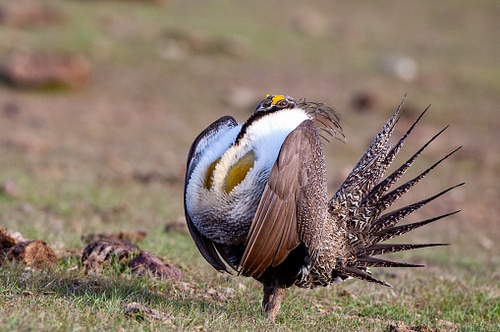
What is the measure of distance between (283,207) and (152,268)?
1.36 meters

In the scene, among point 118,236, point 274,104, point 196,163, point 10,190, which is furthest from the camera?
point 10,190

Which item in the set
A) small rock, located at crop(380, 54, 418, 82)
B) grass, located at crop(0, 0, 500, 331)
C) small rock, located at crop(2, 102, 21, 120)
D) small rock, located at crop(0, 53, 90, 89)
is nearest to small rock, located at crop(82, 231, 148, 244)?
grass, located at crop(0, 0, 500, 331)

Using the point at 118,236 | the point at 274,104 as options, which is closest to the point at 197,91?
→ the point at 118,236

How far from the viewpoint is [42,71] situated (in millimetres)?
14406

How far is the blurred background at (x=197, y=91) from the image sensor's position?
347 inches

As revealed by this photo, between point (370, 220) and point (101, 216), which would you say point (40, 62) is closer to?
point (101, 216)

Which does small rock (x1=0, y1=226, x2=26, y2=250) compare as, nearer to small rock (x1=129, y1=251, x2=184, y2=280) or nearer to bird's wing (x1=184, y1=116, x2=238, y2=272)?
small rock (x1=129, y1=251, x2=184, y2=280)

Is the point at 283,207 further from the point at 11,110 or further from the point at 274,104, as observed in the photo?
the point at 11,110

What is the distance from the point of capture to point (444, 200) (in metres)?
10.7

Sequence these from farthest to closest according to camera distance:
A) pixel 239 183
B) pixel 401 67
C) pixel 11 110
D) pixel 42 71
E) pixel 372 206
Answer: pixel 401 67, pixel 42 71, pixel 11 110, pixel 372 206, pixel 239 183

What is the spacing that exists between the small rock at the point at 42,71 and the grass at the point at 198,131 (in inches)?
7.9

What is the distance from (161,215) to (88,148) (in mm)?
3594

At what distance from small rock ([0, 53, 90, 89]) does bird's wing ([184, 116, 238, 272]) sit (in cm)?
1064

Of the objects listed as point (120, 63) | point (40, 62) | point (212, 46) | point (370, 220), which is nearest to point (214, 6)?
point (212, 46)
